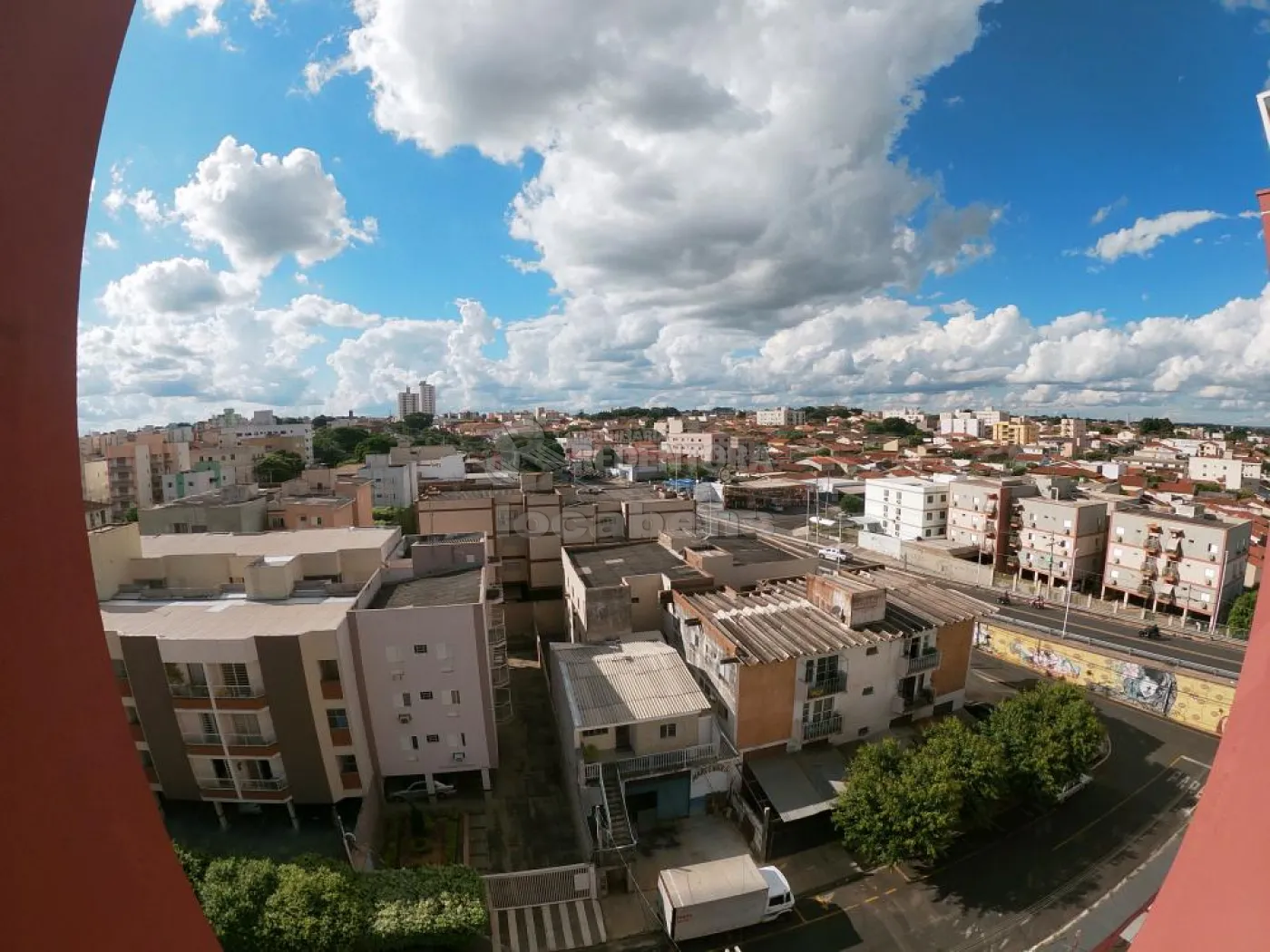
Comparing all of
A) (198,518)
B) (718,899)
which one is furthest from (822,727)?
(198,518)

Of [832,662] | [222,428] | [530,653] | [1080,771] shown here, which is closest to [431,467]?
[530,653]

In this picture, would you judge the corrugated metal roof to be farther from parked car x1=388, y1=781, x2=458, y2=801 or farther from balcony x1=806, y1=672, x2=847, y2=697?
parked car x1=388, y1=781, x2=458, y2=801

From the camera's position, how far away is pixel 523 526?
32.0 meters

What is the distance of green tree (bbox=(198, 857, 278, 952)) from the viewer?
34.8 ft

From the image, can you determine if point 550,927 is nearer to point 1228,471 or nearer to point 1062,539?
point 1062,539

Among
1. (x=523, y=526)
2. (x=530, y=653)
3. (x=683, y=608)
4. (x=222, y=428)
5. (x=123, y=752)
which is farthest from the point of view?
(x=222, y=428)

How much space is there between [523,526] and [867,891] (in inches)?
890

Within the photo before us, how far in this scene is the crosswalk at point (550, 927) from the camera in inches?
507

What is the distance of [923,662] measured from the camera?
19203mm

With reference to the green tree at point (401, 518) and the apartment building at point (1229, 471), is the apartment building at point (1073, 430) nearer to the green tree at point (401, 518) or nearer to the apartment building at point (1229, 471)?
the apartment building at point (1229, 471)

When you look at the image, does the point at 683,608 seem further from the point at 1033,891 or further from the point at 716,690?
the point at 1033,891

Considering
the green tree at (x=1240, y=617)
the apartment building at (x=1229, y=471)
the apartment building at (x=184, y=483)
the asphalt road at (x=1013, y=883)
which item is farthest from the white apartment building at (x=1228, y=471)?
the apartment building at (x=184, y=483)

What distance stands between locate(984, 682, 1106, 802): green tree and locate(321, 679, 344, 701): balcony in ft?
59.7

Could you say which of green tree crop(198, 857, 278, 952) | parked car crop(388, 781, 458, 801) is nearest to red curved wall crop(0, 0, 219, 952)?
green tree crop(198, 857, 278, 952)
